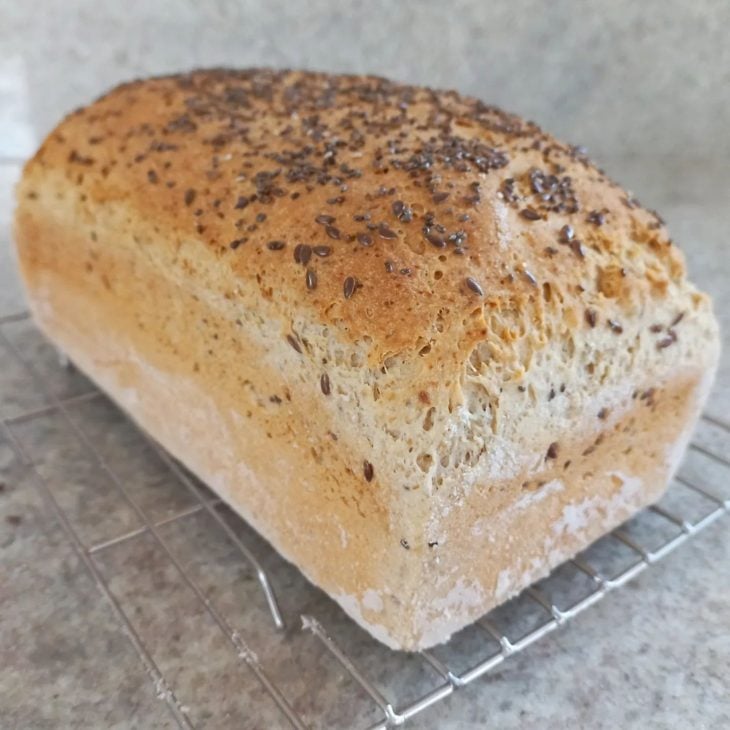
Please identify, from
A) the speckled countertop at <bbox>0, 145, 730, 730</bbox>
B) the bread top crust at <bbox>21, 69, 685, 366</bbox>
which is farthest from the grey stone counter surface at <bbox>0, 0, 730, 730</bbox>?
the bread top crust at <bbox>21, 69, 685, 366</bbox>

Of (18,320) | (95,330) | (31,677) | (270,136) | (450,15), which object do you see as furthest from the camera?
(450,15)

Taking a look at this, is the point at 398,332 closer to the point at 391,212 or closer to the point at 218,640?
the point at 391,212

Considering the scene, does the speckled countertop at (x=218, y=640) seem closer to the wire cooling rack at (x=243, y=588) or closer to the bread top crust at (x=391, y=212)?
the wire cooling rack at (x=243, y=588)

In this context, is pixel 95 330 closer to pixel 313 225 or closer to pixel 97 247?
pixel 97 247

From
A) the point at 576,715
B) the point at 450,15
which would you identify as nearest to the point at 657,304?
the point at 576,715

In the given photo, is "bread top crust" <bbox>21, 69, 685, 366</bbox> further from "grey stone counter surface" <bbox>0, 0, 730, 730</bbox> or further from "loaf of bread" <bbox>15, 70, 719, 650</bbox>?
"grey stone counter surface" <bbox>0, 0, 730, 730</bbox>

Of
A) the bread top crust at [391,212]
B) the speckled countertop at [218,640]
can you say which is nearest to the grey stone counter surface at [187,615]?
the speckled countertop at [218,640]

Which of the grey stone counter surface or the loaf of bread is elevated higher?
the loaf of bread
